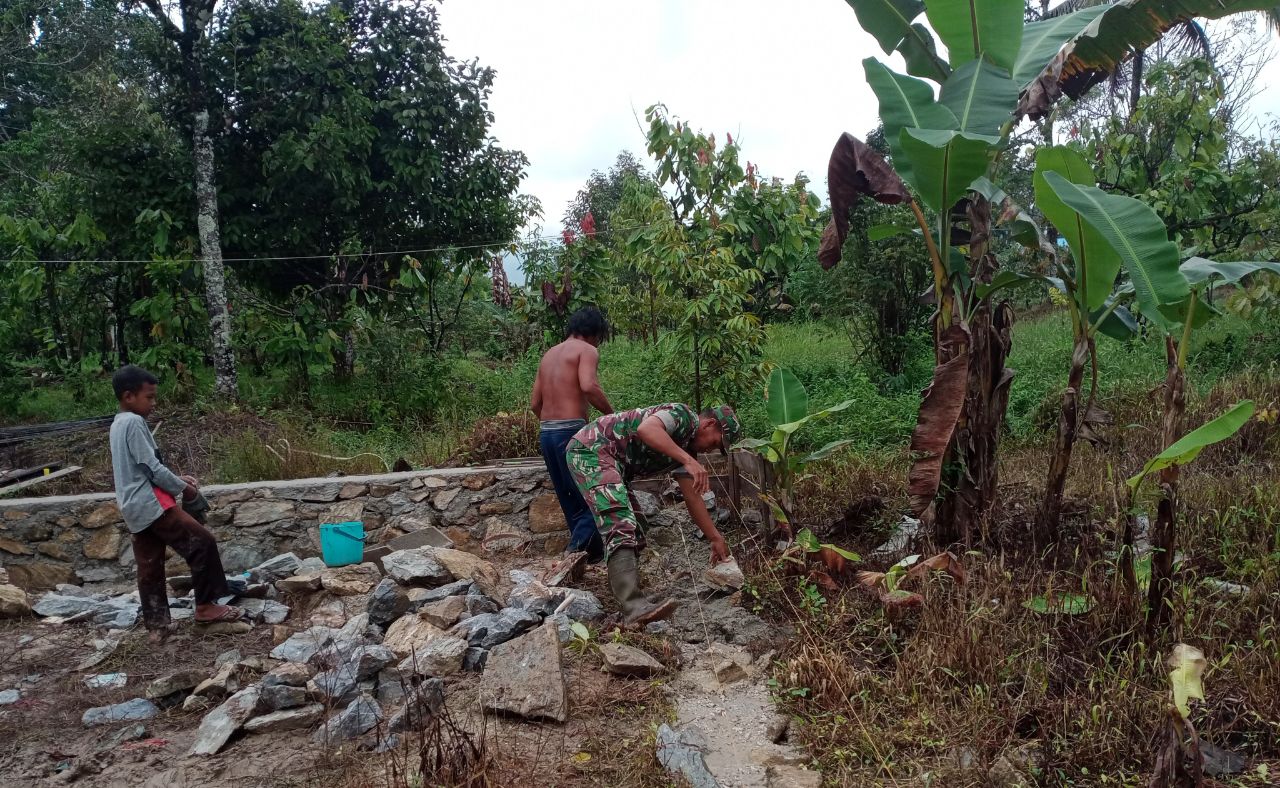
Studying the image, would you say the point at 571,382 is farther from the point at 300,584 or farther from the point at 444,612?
the point at 300,584

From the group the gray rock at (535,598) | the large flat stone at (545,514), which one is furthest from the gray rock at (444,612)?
the large flat stone at (545,514)

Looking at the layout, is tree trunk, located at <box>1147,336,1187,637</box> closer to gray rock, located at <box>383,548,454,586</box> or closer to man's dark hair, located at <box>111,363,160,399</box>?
gray rock, located at <box>383,548,454,586</box>

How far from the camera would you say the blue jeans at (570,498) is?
553cm

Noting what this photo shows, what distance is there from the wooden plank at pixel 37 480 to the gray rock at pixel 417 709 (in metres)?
5.34

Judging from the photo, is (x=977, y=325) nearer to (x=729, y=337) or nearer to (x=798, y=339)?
(x=729, y=337)

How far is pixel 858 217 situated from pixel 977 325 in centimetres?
466

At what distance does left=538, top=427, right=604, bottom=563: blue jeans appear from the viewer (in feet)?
18.1

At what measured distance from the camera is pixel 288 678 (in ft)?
12.4

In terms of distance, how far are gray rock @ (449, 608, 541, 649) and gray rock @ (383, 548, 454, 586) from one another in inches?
31.5

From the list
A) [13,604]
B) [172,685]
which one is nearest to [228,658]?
[172,685]

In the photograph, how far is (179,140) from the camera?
33.1 ft

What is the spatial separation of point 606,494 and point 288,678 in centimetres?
180

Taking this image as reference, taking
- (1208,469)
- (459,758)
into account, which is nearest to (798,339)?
(1208,469)

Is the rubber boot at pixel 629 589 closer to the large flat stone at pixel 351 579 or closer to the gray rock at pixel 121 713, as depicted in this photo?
the large flat stone at pixel 351 579
